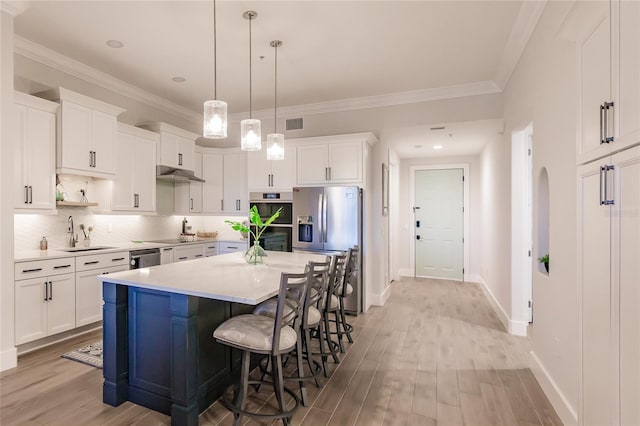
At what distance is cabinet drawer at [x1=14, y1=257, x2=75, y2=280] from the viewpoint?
10.0 feet

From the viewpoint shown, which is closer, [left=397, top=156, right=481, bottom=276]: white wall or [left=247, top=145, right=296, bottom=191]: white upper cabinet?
[left=247, top=145, right=296, bottom=191]: white upper cabinet

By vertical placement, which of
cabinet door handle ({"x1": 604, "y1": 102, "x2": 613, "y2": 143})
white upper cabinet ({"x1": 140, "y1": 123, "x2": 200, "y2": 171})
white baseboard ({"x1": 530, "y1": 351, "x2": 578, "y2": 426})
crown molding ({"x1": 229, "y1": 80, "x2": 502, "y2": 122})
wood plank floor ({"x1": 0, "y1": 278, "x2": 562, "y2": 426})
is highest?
crown molding ({"x1": 229, "y1": 80, "x2": 502, "y2": 122})

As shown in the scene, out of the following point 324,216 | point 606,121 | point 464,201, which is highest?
point 606,121

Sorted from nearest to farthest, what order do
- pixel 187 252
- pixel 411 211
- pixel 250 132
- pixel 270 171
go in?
1. pixel 250 132
2. pixel 187 252
3. pixel 270 171
4. pixel 411 211

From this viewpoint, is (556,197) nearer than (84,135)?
Yes

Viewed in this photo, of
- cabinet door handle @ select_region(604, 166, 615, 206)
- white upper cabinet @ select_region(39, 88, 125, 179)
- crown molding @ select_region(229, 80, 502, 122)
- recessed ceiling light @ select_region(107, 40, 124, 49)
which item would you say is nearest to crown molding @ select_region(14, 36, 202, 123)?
white upper cabinet @ select_region(39, 88, 125, 179)

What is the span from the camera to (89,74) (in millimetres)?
4027

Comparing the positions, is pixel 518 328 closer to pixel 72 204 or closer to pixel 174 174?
pixel 174 174

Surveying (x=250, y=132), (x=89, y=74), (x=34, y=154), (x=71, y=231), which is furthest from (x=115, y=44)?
(x=71, y=231)

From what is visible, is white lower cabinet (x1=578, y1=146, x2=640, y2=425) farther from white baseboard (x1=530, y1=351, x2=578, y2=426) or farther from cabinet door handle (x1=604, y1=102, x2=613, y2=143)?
white baseboard (x1=530, y1=351, x2=578, y2=426)

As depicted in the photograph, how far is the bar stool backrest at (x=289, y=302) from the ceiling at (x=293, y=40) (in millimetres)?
2255

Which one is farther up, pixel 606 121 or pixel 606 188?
pixel 606 121

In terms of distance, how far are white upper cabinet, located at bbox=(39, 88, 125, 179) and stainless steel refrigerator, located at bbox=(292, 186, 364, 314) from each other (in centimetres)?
242

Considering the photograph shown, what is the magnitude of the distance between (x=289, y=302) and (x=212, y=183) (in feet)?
13.7
